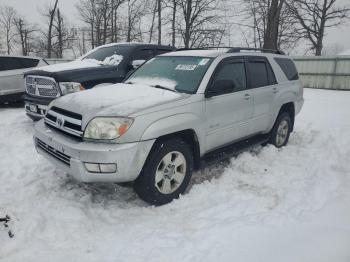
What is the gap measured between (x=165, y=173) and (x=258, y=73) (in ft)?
8.46

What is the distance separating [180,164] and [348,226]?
1.91 metres

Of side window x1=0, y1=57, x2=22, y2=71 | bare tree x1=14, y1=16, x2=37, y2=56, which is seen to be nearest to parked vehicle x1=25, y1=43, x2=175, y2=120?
side window x1=0, y1=57, x2=22, y2=71

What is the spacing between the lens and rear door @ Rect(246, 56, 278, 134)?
206 inches

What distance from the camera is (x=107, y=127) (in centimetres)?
349

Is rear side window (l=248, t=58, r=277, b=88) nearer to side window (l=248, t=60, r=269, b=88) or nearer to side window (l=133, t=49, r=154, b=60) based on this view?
side window (l=248, t=60, r=269, b=88)

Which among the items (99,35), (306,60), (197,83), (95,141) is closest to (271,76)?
(197,83)

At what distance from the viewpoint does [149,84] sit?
15.2 feet

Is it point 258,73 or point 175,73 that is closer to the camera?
point 175,73

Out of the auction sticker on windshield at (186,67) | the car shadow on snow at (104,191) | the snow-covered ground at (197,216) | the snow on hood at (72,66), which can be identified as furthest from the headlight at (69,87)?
the auction sticker on windshield at (186,67)

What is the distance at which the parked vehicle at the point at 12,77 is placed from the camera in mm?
9256

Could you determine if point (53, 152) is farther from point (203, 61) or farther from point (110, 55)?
point (110, 55)

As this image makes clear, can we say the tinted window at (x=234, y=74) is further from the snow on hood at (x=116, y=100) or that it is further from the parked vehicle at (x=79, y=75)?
the parked vehicle at (x=79, y=75)

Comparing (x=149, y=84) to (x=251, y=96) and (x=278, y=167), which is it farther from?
(x=278, y=167)

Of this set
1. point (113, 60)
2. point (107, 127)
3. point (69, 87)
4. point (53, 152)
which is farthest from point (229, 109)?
point (113, 60)
